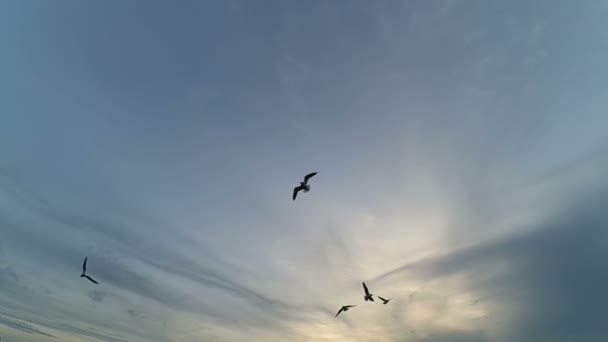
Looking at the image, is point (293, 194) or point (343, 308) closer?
point (293, 194)

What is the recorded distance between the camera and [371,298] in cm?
9762

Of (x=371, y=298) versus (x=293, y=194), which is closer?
(x=293, y=194)

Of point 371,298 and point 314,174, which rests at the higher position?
point 314,174

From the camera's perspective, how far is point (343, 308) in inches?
4117

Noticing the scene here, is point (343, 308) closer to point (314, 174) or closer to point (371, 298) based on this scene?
point (371, 298)

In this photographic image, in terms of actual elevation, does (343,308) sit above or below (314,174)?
below

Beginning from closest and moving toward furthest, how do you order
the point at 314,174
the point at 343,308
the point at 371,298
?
1. the point at 314,174
2. the point at 371,298
3. the point at 343,308

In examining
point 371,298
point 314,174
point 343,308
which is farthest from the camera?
point 343,308

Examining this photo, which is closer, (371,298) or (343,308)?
(371,298)

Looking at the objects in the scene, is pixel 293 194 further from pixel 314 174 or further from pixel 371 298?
pixel 371 298

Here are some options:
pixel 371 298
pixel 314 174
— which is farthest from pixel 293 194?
pixel 371 298

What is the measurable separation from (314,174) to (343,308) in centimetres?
5390

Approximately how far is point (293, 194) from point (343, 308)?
49.3 meters

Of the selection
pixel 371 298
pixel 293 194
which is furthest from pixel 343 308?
pixel 293 194
